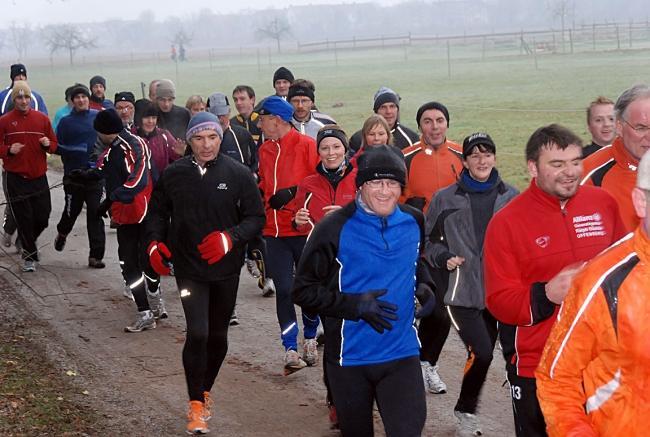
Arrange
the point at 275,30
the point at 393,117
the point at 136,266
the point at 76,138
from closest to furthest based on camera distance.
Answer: the point at 393,117 → the point at 136,266 → the point at 76,138 → the point at 275,30

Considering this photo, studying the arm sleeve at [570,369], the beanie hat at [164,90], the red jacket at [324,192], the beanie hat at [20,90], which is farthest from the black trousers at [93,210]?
the arm sleeve at [570,369]

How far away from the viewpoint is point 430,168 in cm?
852

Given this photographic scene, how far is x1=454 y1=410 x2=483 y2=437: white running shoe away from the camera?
23.9ft

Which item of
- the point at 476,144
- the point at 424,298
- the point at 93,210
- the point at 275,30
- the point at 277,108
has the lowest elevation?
the point at 93,210

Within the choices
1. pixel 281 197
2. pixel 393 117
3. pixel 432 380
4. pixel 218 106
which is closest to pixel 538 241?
pixel 432 380

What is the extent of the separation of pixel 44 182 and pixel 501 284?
973 cm

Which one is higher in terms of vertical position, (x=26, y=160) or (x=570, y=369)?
(x=26, y=160)

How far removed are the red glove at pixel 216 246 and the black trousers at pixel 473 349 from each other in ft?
5.33

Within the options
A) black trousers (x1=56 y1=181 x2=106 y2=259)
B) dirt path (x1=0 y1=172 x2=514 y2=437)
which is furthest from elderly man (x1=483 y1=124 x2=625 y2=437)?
black trousers (x1=56 y1=181 x2=106 y2=259)

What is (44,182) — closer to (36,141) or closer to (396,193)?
(36,141)

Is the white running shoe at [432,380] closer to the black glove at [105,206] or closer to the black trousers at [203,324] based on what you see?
the black trousers at [203,324]

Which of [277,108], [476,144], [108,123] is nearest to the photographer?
[476,144]

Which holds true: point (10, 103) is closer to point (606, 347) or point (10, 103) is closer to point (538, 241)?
point (538, 241)

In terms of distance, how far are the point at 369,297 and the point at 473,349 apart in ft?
6.43
